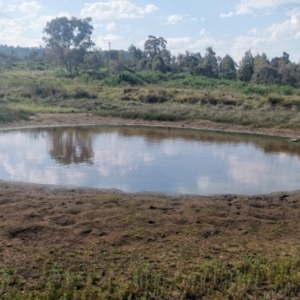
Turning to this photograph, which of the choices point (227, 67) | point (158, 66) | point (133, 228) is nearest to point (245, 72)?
point (227, 67)

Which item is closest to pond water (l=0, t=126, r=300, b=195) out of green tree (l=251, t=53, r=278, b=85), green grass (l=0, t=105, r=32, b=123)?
green grass (l=0, t=105, r=32, b=123)

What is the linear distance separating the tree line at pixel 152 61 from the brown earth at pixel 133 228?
134ft

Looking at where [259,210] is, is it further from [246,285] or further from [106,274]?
[106,274]

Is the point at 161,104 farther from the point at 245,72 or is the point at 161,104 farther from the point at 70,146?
the point at 245,72

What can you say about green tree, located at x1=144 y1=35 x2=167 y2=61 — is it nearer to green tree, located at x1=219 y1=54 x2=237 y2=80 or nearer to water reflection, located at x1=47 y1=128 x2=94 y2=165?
green tree, located at x1=219 y1=54 x2=237 y2=80

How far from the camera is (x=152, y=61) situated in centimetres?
5997

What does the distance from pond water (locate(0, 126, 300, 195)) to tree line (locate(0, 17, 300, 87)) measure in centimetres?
3168

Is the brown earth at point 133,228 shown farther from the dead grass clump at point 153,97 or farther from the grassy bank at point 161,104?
the dead grass clump at point 153,97

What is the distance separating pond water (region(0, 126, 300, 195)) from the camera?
10.6m

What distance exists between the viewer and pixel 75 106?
26.7m

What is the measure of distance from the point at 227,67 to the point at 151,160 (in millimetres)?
49587

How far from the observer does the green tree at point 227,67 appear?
57.7m

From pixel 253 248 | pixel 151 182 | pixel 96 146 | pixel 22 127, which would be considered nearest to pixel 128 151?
pixel 96 146

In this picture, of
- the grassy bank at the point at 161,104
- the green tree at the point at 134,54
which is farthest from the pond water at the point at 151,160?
the green tree at the point at 134,54
